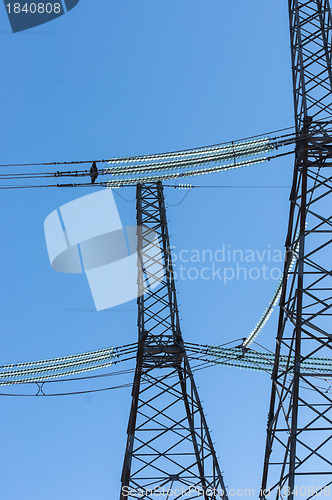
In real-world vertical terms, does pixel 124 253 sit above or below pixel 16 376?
above

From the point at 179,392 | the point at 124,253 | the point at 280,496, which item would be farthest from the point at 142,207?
the point at 280,496

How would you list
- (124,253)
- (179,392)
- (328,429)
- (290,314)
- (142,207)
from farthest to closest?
(124,253) → (142,207) → (179,392) → (290,314) → (328,429)

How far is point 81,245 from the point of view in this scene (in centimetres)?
2255

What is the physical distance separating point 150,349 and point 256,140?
24.8 ft

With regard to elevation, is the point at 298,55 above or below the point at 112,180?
above

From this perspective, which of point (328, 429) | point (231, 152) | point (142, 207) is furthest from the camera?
point (142, 207)

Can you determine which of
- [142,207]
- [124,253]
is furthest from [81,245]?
[142,207]

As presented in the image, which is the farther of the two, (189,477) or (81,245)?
(81,245)

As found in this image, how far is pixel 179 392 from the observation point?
1780 cm

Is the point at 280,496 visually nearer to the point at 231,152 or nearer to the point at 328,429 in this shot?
the point at 328,429

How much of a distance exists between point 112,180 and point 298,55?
6.42 meters

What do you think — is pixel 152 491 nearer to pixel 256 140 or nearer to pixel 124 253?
pixel 124 253

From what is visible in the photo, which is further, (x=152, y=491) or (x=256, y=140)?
(x=152, y=491)

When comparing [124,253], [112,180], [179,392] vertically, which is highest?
[124,253]
